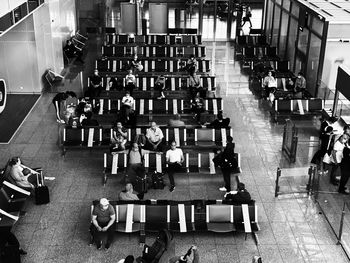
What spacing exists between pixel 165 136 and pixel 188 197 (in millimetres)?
2999

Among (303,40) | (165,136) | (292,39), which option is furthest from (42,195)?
(292,39)

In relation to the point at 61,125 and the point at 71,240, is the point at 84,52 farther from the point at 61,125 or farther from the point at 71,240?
the point at 71,240

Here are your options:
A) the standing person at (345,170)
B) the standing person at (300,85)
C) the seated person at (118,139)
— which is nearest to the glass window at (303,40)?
the standing person at (300,85)

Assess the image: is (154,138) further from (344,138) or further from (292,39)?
(292,39)

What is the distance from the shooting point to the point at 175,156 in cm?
1418

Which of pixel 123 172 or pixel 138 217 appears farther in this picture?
pixel 123 172

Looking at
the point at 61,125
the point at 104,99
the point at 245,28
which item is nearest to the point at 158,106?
the point at 104,99

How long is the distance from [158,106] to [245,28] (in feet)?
58.2

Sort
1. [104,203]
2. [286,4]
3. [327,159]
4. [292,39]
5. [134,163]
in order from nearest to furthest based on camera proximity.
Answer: [104,203], [134,163], [327,159], [292,39], [286,4]

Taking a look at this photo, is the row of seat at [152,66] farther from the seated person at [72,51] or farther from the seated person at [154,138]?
the seated person at [154,138]

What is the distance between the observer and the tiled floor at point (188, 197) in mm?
11562

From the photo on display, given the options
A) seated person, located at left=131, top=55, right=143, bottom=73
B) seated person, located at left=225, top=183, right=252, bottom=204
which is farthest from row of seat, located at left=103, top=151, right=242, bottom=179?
seated person, located at left=131, top=55, right=143, bottom=73

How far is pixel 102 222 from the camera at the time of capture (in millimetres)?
11570

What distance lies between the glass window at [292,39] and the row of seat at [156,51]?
4234 mm
